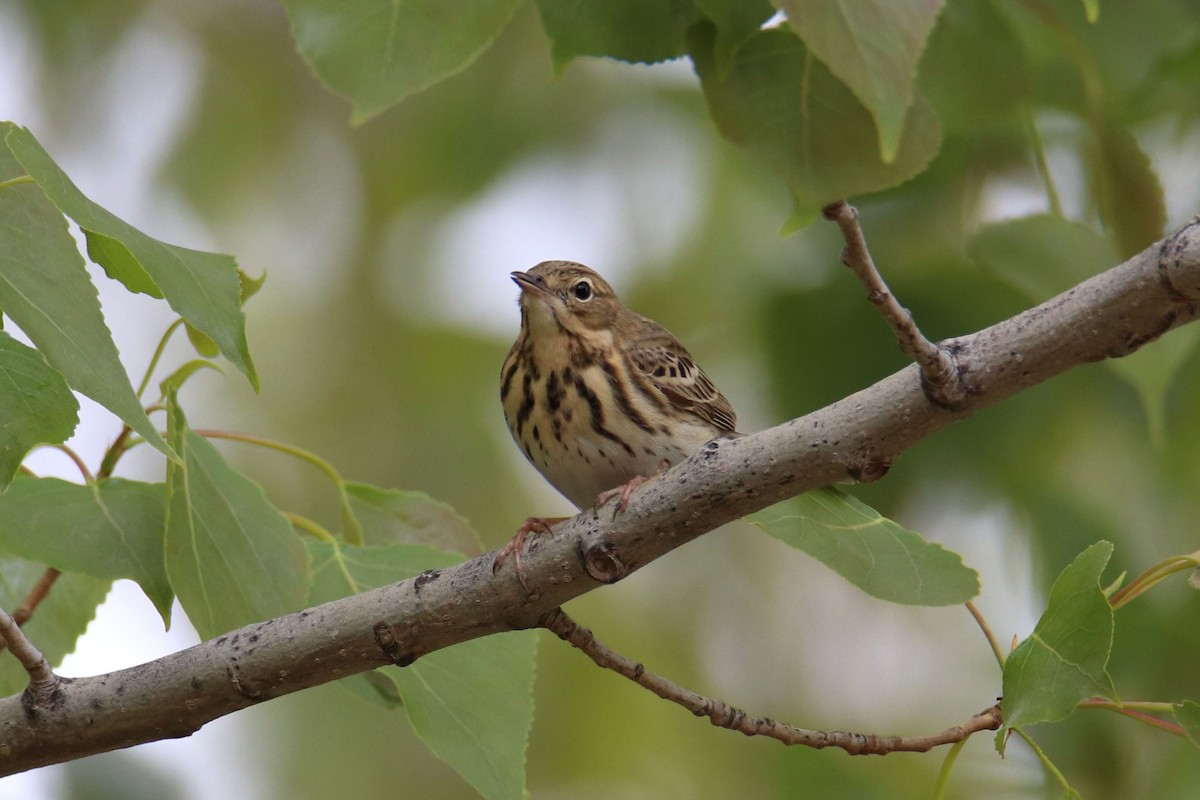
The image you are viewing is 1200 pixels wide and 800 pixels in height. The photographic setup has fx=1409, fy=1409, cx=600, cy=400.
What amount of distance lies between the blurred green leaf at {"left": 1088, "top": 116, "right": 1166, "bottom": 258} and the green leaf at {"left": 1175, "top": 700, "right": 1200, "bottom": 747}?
150 centimetres

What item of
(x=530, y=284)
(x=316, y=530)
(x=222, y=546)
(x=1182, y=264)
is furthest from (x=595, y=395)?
(x=1182, y=264)

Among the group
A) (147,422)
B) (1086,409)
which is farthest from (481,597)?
(1086,409)

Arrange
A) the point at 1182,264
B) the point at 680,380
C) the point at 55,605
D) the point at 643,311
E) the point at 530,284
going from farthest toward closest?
the point at 643,311 < the point at 530,284 < the point at 680,380 < the point at 55,605 < the point at 1182,264

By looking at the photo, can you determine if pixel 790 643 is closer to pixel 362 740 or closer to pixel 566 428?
pixel 362 740

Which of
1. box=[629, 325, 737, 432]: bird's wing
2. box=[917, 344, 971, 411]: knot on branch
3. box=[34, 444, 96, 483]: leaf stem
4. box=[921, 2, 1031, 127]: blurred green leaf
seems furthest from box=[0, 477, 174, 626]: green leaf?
box=[921, 2, 1031, 127]: blurred green leaf

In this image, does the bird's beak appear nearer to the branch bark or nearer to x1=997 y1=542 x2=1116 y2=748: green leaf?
the branch bark

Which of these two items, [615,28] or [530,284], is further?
[530,284]

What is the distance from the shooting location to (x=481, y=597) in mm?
2396

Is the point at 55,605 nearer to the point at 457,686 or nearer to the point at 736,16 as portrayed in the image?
the point at 457,686

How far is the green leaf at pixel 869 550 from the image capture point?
99.7 inches

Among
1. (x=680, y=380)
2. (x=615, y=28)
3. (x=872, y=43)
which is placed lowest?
(x=872, y=43)

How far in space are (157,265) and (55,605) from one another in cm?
131

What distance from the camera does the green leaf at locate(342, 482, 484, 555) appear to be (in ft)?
10.6

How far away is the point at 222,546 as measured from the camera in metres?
2.59
